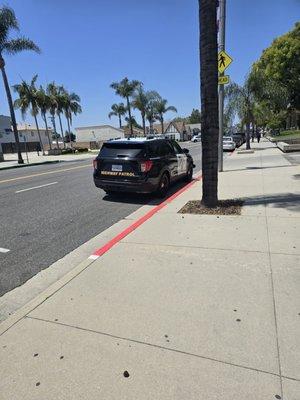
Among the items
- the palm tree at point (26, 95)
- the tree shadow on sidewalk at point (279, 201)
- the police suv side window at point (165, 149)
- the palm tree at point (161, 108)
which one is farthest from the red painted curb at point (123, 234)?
the palm tree at point (161, 108)

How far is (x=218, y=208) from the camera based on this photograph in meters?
7.64

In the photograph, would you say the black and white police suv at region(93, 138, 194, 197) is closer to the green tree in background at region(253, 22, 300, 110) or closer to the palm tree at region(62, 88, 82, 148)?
the green tree in background at region(253, 22, 300, 110)

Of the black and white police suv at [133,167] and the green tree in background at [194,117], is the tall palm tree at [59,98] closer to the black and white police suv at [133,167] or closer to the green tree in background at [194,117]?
the black and white police suv at [133,167]

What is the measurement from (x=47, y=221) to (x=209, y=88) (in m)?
4.33

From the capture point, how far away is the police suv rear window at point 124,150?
9.46 metres

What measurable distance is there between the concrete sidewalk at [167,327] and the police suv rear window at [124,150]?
4187 millimetres

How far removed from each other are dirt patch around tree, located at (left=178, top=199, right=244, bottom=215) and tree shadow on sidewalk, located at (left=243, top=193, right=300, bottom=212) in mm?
330

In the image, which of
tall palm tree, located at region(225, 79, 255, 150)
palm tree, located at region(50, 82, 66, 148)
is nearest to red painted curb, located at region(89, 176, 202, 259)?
tall palm tree, located at region(225, 79, 255, 150)

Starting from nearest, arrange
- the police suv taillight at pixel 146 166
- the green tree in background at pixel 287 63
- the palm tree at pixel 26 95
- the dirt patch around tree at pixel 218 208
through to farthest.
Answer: the dirt patch around tree at pixel 218 208 < the police suv taillight at pixel 146 166 < the green tree in background at pixel 287 63 < the palm tree at pixel 26 95

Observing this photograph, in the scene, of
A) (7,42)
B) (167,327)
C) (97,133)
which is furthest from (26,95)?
(167,327)

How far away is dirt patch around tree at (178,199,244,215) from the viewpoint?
740cm

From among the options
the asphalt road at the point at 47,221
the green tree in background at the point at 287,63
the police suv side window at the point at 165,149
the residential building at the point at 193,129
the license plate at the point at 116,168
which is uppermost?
the green tree in background at the point at 287,63

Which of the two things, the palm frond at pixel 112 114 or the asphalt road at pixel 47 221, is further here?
the palm frond at pixel 112 114

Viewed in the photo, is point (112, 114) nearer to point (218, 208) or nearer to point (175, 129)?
point (175, 129)
